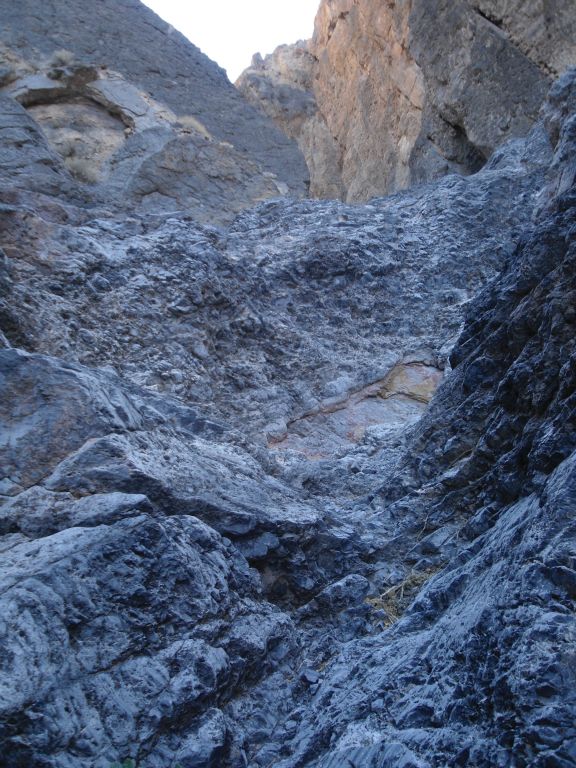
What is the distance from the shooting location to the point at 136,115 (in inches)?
462

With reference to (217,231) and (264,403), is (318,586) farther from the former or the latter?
(217,231)

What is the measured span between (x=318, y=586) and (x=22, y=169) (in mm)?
6548

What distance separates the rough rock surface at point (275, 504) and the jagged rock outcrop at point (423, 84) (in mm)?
2777

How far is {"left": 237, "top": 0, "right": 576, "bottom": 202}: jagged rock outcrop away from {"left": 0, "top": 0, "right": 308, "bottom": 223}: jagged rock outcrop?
1656 mm

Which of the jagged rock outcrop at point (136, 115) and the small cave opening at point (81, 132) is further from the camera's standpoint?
the small cave opening at point (81, 132)

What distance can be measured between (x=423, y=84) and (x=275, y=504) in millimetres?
8902

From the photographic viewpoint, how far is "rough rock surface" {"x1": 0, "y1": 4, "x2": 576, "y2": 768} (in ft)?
8.96

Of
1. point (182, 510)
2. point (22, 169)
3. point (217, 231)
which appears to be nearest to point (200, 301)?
point (217, 231)

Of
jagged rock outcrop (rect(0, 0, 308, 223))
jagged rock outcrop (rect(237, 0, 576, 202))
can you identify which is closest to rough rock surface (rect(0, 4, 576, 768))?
jagged rock outcrop (rect(237, 0, 576, 202))

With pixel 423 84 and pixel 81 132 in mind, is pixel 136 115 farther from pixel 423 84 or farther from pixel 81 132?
pixel 423 84

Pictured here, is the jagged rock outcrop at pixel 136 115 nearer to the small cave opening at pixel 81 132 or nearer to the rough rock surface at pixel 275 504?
the small cave opening at pixel 81 132

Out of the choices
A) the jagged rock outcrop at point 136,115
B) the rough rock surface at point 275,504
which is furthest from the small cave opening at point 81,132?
the rough rock surface at point 275,504

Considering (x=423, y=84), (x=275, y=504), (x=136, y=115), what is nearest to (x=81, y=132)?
(x=136, y=115)

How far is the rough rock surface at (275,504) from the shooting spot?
2.73 meters
